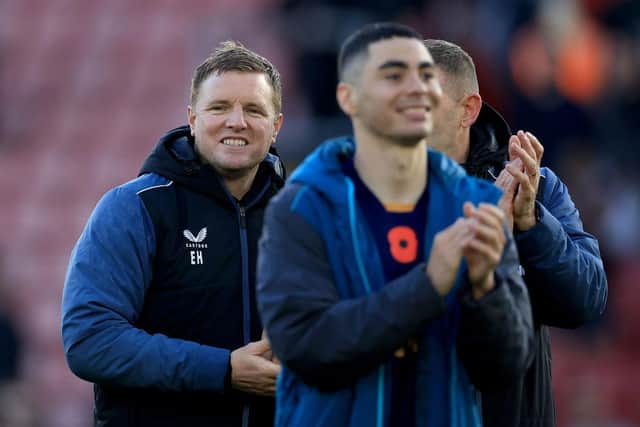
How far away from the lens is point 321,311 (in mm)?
3074

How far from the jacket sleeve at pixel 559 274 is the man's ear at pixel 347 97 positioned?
70 centimetres

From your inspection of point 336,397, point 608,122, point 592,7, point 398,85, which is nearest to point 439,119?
point 398,85

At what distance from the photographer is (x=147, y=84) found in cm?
1441

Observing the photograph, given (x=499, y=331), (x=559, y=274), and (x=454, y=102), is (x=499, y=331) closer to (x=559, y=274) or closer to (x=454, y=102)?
(x=559, y=274)

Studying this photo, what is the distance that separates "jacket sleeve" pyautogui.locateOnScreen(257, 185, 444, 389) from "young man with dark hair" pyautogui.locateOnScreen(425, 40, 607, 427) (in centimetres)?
60

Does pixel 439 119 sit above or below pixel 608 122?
below

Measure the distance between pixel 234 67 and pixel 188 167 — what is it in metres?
0.32

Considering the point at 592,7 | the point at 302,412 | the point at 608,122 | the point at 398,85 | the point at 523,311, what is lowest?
the point at 302,412

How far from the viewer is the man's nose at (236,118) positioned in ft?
13.1

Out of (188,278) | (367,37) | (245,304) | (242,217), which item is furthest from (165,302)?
(367,37)

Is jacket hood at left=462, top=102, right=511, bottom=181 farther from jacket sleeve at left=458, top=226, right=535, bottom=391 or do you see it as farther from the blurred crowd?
the blurred crowd

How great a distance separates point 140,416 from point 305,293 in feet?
3.54

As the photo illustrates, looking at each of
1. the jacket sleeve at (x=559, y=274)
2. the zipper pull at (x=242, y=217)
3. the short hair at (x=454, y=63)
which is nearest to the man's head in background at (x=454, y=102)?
the short hair at (x=454, y=63)

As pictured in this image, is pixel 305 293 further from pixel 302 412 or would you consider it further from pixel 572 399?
pixel 572 399
